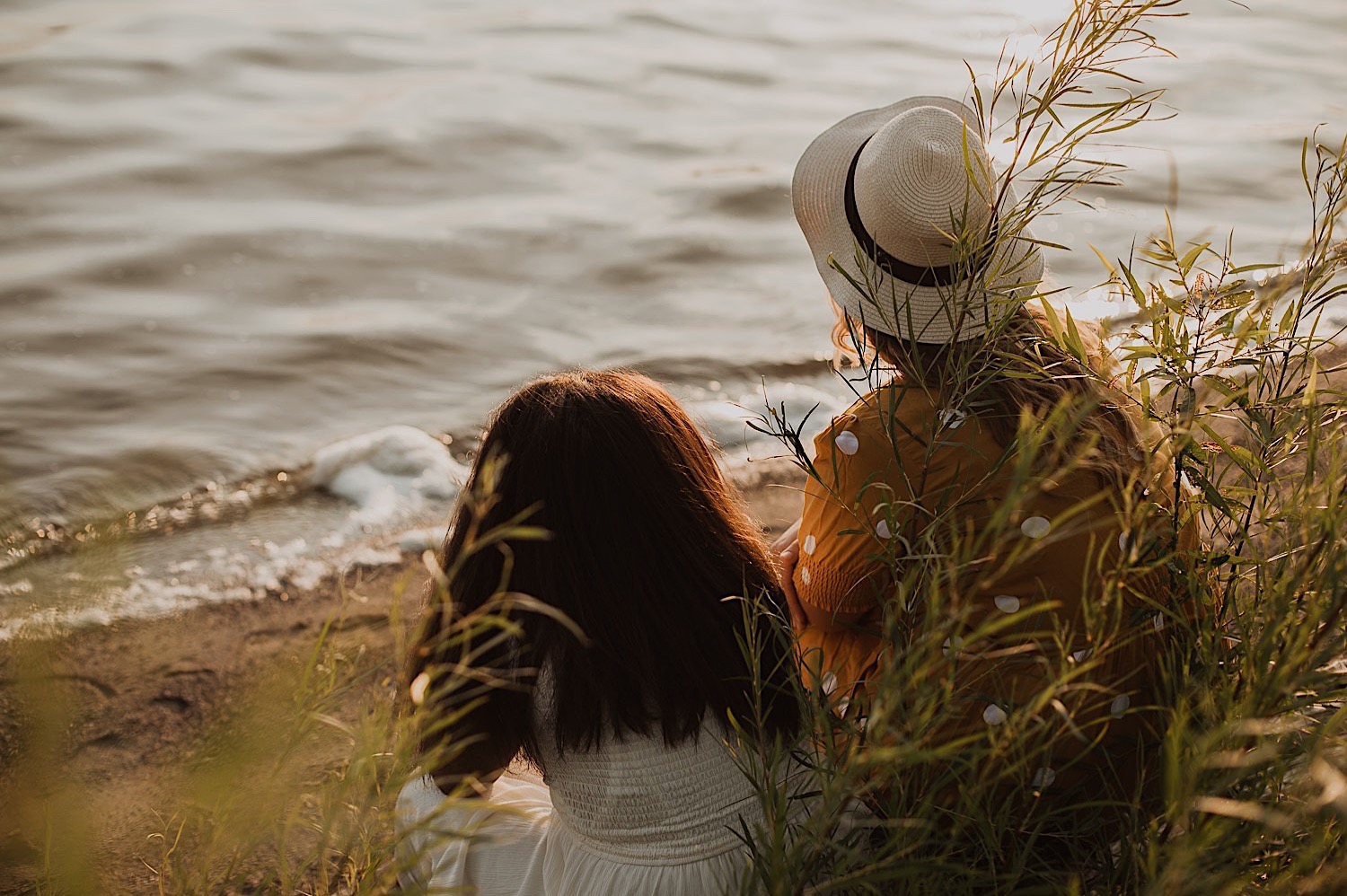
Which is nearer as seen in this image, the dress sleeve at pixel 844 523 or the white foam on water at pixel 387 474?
the dress sleeve at pixel 844 523

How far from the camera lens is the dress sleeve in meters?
2.01

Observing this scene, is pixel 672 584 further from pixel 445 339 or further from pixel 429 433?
pixel 445 339

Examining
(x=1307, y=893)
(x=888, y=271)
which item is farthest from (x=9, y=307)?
(x=1307, y=893)

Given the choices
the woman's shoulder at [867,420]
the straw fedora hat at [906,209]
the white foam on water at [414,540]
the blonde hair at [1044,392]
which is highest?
the straw fedora hat at [906,209]

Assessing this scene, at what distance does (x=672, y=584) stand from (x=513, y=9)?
887 cm

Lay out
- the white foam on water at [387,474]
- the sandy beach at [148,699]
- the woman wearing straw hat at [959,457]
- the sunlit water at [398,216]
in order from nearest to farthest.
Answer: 1. the woman wearing straw hat at [959,457]
2. the sandy beach at [148,699]
3. the white foam on water at [387,474]
4. the sunlit water at [398,216]

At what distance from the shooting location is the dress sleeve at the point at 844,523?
6.61 feet

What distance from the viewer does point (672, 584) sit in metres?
2.01

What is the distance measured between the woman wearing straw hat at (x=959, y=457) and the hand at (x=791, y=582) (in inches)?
0.5

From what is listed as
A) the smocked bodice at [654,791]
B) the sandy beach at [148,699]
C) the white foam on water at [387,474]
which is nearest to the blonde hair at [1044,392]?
the smocked bodice at [654,791]

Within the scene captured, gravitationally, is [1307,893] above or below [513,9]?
below

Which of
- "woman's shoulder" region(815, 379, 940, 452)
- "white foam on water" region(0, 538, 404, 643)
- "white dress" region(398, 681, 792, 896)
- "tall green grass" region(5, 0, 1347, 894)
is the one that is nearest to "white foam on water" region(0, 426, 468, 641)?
"white foam on water" region(0, 538, 404, 643)

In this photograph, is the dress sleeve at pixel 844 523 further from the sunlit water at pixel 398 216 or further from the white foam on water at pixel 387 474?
the white foam on water at pixel 387 474

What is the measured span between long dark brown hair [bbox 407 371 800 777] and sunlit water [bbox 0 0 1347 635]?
1424mm
